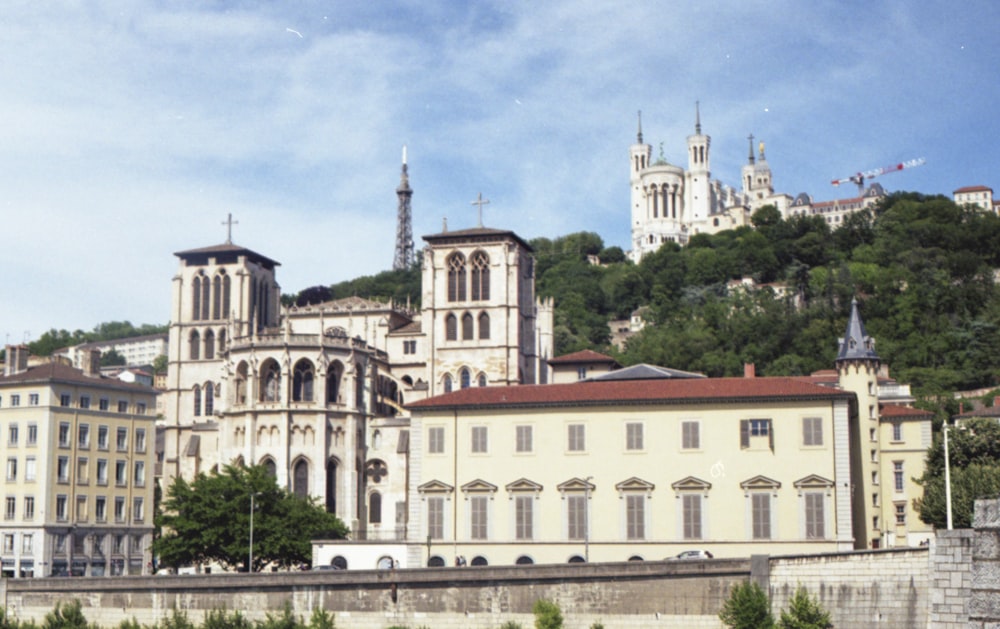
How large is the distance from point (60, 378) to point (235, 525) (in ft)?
54.6

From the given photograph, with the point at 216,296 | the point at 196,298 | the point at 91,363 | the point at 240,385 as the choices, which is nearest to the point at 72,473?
the point at 91,363

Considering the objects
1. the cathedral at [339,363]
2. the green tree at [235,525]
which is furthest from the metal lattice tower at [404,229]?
the green tree at [235,525]

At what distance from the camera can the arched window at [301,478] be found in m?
86.2

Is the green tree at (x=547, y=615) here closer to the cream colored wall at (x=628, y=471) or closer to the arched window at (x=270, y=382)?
the cream colored wall at (x=628, y=471)

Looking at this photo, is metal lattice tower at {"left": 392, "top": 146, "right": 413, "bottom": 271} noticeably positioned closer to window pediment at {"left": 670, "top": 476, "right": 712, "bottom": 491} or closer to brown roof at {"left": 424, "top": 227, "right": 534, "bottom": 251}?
brown roof at {"left": 424, "top": 227, "right": 534, "bottom": 251}

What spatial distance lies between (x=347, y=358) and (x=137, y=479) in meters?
15.3

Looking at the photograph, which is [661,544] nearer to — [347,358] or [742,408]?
[742,408]

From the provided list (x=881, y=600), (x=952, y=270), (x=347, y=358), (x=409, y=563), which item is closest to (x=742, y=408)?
(x=409, y=563)

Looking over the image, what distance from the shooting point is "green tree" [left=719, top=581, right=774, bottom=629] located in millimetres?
42812

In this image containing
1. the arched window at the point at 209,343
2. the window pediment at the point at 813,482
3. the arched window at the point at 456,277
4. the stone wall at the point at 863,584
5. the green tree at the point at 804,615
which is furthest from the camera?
the arched window at the point at 209,343

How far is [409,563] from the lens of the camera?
6488 centimetres

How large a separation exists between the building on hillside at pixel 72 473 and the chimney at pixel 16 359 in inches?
2.4

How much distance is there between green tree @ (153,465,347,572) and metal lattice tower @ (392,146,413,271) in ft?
343

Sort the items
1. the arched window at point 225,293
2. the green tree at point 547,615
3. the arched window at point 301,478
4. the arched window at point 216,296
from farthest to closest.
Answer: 1. the arched window at point 216,296
2. the arched window at point 225,293
3. the arched window at point 301,478
4. the green tree at point 547,615
